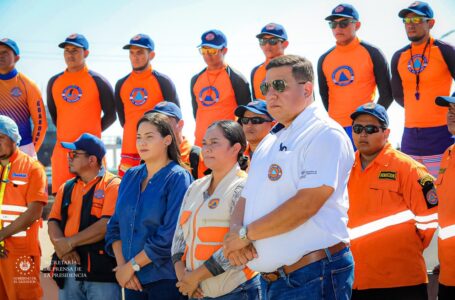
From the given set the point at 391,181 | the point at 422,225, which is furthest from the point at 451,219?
the point at 391,181

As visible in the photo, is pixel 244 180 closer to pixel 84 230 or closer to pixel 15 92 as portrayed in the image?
pixel 84 230

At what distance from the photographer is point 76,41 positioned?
7.56 meters

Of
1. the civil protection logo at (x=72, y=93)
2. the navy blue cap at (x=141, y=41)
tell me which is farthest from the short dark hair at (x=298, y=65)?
the civil protection logo at (x=72, y=93)

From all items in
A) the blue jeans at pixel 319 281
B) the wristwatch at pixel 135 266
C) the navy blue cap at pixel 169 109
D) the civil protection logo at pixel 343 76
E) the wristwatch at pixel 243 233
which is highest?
the civil protection logo at pixel 343 76

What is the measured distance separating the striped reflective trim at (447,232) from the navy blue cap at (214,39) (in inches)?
150

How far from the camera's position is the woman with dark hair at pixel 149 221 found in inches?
173

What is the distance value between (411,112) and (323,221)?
3.78m

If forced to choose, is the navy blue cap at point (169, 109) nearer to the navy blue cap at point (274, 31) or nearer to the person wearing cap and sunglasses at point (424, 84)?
the navy blue cap at point (274, 31)

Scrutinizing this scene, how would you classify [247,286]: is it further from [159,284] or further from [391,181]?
[391,181]

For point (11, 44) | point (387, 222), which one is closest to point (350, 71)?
point (387, 222)

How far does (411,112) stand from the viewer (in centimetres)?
649

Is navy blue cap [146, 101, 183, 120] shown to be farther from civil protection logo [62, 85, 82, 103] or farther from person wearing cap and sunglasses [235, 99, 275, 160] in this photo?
civil protection logo [62, 85, 82, 103]

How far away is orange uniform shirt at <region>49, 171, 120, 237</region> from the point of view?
210 inches

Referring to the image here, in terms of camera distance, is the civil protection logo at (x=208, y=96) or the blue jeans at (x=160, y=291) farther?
the civil protection logo at (x=208, y=96)
